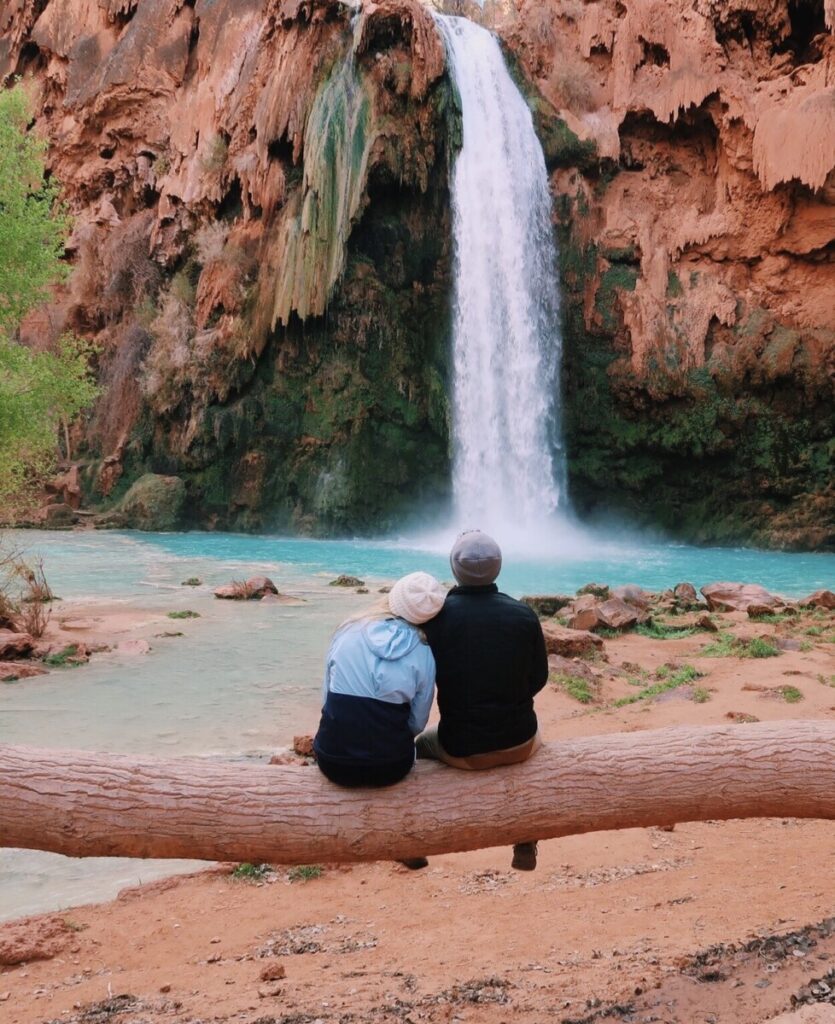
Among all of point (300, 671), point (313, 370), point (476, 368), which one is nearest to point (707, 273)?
point (476, 368)

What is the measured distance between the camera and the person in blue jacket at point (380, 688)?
3326 mm

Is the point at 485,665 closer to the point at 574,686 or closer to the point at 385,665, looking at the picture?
the point at 385,665

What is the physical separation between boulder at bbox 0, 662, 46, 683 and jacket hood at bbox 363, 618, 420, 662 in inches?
276

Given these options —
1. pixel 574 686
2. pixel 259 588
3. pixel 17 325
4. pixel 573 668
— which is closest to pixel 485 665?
pixel 574 686

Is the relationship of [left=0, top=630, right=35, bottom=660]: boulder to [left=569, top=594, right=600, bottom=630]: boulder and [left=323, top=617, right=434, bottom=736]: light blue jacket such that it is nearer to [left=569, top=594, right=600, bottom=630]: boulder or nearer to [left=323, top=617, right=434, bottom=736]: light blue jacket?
[left=569, top=594, right=600, bottom=630]: boulder

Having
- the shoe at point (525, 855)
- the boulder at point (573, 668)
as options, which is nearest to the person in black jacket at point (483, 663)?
the shoe at point (525, 855)

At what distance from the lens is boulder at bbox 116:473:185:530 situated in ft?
90.0

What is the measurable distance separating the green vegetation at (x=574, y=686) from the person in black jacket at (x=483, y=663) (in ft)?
16.8

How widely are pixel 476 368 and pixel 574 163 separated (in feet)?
22.8

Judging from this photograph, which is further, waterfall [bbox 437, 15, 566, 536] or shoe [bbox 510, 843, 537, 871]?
waterfall [bbox 437, 15, 566, 536]

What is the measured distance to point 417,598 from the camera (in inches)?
130

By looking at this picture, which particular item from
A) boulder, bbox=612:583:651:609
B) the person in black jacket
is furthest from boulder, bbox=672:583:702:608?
the person in black jacket

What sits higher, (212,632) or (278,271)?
(278,271)

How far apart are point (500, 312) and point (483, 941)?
77.4 feet
